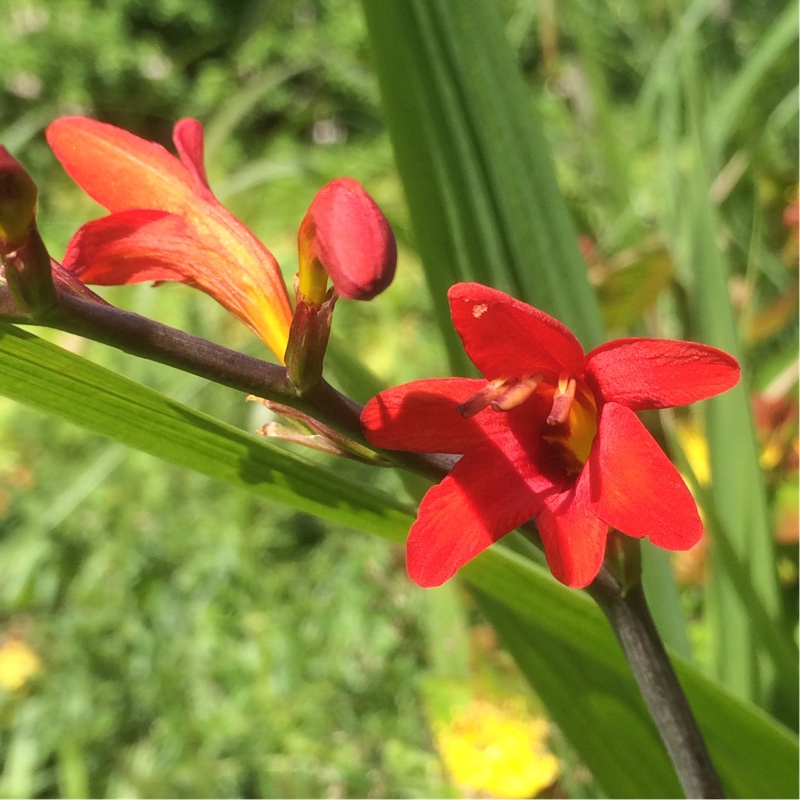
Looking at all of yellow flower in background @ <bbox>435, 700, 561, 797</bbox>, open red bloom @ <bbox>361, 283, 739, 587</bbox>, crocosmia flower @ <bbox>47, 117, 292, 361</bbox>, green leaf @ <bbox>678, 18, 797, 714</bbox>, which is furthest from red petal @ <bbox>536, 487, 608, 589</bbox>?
yellow flower in background @ <bbox>435, 700, 561, 797</bbox>

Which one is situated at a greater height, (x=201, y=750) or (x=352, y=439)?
(x=352, y=439)

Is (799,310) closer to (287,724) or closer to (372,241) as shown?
(287,724)

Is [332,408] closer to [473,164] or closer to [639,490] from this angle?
[639,490]

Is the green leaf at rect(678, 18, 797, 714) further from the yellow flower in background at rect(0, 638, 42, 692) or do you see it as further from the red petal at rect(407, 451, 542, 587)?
the yellow flower in background at rect(0, 638, 42, 692)

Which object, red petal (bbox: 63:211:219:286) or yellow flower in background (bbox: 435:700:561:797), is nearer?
red petal (bbox: 63:211:219:286)

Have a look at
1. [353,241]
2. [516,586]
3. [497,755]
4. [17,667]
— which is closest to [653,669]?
[516,586]

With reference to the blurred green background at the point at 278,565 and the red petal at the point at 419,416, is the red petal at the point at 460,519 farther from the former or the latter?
the blurred green background at the point at 278,565

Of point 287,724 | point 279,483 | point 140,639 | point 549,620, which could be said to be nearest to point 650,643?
point 549,620
